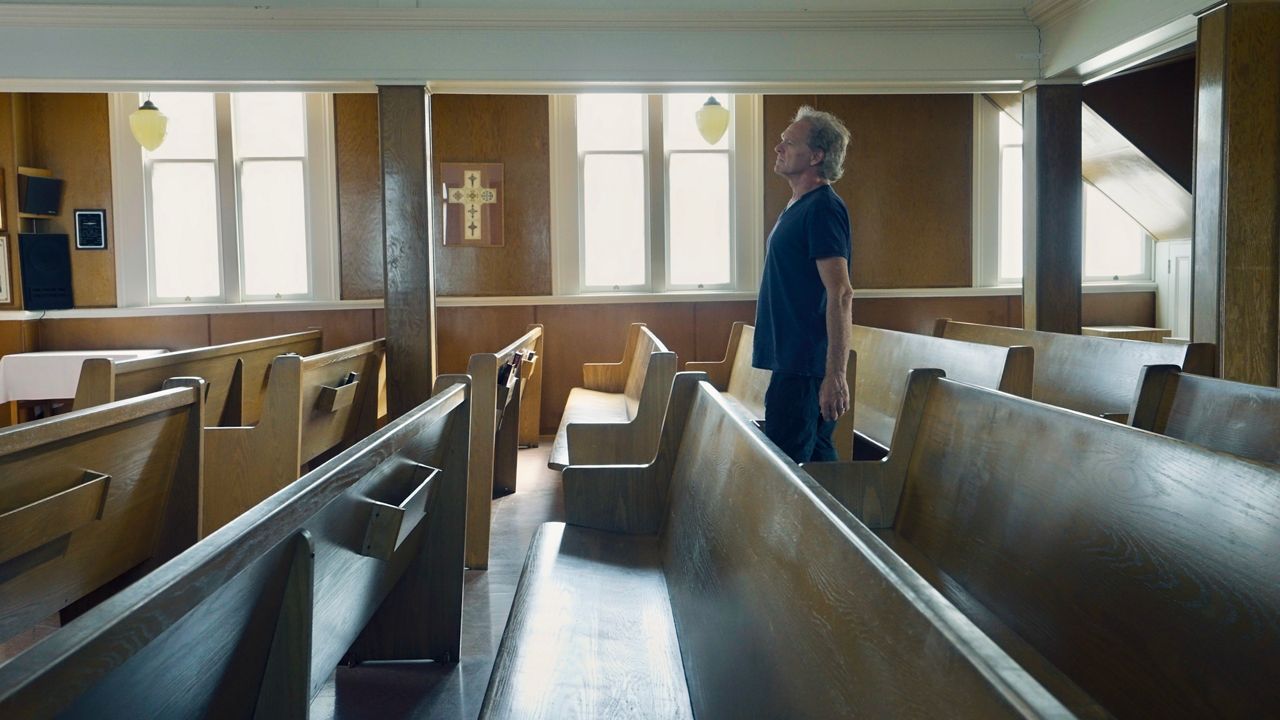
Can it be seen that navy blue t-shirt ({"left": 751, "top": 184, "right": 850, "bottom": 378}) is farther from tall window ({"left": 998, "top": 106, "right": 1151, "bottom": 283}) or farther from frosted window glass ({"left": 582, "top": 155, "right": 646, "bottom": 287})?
tall window ({"left": 998, "top": 106, "right": 1151, "bottom": 283})

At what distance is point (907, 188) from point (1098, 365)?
4.20m

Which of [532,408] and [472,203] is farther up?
[472,203]

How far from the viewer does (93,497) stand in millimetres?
1944

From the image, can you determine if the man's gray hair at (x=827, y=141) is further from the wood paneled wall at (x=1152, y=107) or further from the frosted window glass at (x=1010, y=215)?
the frosted window glass at (x=1010, y=215)

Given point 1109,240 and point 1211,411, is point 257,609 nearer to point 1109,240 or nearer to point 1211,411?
point 1211,411

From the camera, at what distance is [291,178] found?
7160 mm

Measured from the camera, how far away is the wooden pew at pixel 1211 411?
2146 mm

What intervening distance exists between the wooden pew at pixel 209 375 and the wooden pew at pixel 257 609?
1.14 metres

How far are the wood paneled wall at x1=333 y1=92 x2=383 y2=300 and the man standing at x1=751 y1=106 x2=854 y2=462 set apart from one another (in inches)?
184

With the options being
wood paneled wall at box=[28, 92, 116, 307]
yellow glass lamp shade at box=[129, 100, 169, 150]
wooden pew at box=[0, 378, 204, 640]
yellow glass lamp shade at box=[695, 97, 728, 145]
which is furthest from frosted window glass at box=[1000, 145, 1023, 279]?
wood paneled wall at box=[28, 92, 116, 307]

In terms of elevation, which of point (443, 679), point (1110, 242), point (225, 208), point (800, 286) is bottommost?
point (443, 679)

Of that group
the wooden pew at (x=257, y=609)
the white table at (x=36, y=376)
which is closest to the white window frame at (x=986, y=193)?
the wooden pew at (x=257, y=609)

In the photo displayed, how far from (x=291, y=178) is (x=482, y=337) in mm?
→ 1852

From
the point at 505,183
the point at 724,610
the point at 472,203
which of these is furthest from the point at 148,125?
the point at 724,610
